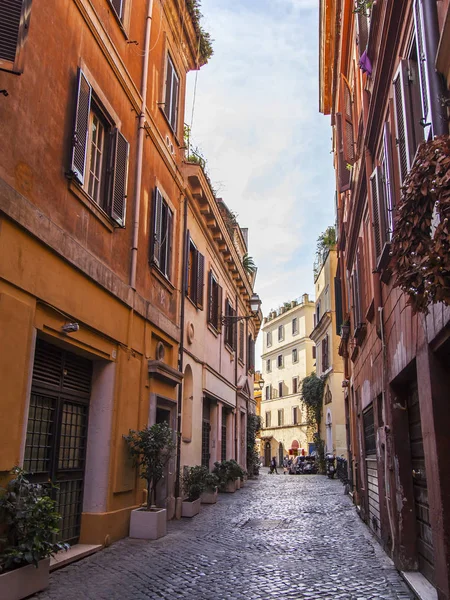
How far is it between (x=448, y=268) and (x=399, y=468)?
497 centimetres

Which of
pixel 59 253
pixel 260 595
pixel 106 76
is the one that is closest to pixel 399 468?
pixel 260 595

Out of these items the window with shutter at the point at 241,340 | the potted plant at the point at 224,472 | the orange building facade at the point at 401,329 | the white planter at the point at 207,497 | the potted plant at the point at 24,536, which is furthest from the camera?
the window with shutter at the point at 241,340

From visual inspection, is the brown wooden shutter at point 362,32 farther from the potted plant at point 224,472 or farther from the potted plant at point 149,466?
the potted plant at point 224,472

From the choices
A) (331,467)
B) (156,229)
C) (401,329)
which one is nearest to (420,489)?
(401,329)

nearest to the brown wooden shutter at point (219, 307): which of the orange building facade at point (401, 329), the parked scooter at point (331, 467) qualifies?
the orange building facade at point (401, 329)

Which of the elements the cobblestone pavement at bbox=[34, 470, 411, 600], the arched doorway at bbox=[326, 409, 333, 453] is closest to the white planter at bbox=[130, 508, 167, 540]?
the cobblestone pavement at bbox=[34, 470, 411, 600]

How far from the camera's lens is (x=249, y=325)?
2817 cm

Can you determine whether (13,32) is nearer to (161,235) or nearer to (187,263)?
(161,235)

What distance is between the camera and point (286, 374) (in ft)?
180

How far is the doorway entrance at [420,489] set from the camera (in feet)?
20.9

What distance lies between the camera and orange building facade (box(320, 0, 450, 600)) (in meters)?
4.82

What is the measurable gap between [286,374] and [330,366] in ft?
67.3

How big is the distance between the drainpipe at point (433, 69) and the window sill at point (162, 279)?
24.3ft

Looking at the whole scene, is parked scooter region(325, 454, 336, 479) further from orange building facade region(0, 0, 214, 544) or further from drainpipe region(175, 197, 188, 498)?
orange building facade region(0, 0, 214, 544)
